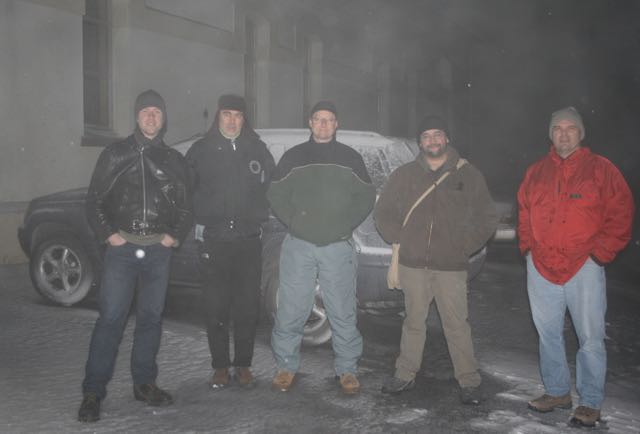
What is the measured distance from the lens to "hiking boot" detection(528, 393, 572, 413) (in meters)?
3.94

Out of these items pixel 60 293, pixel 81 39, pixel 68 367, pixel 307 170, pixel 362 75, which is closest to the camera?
pixel 307 170

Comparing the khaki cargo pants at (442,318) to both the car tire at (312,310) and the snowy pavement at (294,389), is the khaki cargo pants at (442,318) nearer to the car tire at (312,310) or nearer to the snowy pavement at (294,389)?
the snowy pavement at (294,389)

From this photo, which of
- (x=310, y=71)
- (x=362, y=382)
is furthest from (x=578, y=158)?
(x=310, y=71)

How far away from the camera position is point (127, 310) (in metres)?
3.93

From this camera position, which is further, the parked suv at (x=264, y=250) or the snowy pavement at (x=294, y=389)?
the parked suv at (x=264, y=250)

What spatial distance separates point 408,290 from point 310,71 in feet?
40.2

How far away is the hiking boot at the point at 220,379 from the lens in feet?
14.1

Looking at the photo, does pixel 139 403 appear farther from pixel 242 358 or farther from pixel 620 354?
pixel 620 354

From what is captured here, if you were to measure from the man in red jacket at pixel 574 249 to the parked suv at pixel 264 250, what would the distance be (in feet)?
4.52

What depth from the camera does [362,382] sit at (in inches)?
176

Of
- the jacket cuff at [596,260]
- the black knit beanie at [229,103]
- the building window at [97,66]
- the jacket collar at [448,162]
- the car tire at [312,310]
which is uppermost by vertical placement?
the building window at [97,66]

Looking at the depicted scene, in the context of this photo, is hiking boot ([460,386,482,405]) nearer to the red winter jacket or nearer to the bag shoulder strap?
the red winter jacket

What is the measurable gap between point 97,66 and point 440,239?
7837mm

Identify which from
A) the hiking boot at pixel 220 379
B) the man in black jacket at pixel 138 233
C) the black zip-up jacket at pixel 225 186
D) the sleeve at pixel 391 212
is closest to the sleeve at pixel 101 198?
the man in black jacket at pixel 138 233
